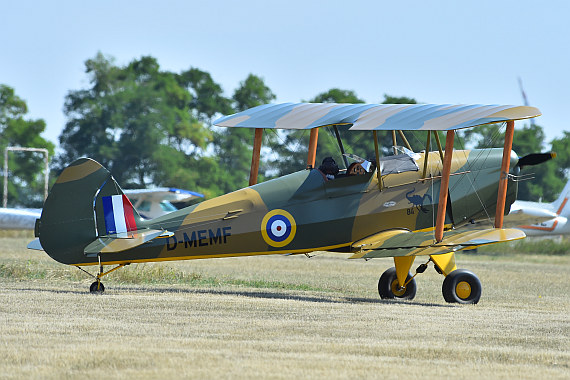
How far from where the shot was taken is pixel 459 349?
7684mm

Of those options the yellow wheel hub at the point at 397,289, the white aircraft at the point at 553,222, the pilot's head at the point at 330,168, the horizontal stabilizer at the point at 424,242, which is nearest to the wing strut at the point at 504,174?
the horizontal stabilizer at the point at 424,242

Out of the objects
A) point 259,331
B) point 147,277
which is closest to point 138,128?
point 147,277

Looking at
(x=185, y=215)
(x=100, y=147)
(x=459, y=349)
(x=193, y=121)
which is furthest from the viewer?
(x=193, y=121)

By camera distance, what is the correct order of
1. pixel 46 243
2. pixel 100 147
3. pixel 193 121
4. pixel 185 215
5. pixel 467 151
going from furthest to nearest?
pixel 193 121 < pixel 100 147 < pixel 467 151 < pixel 185 215 < pixel 46 243

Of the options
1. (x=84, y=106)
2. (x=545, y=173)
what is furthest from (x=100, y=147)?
(x=545, y=173)

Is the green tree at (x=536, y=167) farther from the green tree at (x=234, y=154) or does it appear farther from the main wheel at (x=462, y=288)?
the main wheel at (x=462, y=288)

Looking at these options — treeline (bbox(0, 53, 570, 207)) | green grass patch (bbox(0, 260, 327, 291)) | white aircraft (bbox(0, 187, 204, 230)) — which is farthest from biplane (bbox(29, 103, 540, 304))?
treeline (bbox(0, 53, 570, 207))

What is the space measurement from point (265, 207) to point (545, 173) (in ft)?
165

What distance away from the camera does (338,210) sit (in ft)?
41.5

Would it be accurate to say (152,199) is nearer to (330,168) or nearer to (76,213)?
(330,168)

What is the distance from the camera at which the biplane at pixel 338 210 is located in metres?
11.5

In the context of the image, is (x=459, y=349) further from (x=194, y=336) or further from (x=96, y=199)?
(x=96, y=199)

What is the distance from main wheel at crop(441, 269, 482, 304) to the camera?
40.6 ft

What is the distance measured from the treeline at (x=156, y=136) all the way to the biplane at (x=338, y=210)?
39767 millimetres
